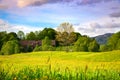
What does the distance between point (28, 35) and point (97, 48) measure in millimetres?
51972

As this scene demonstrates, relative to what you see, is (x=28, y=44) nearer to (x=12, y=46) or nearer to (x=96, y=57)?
(x=12, y=46)

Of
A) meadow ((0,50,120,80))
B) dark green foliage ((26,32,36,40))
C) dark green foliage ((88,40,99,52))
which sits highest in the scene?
dark green foliage ((26,32,36,40))

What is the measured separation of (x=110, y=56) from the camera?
44.5 m

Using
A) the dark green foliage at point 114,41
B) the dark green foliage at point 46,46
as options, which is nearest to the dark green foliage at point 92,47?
the dark green foliage at point 114,41

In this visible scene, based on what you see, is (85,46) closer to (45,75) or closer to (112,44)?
(112,44)

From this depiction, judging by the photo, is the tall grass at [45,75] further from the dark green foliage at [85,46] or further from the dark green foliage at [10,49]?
the dark green foliage at [85,46]

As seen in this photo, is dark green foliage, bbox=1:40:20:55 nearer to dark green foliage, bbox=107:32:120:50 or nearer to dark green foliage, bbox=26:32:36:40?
dark green foliage, bbox=107:32:120:50

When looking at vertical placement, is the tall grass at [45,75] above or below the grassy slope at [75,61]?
above

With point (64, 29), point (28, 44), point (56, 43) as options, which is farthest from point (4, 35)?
point (64, 29)

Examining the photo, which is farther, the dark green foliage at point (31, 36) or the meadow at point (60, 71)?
the dark green foliage at point (31, 36)

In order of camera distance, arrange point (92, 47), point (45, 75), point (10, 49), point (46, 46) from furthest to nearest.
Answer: point (92, 47)
point (10, 49)
point (46, 46)
point (45, 75)

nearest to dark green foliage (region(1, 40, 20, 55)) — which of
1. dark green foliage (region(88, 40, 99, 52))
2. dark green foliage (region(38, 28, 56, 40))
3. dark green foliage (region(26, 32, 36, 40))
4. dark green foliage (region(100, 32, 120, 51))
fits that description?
dark green foliage (region(88, 40, 99, 52))

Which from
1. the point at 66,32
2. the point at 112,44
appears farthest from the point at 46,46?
the point at 112,44

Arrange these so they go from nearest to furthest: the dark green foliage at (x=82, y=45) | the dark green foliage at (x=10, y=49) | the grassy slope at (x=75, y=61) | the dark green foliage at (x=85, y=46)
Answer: the grassy slope at (x=75, y=61)
the dark green foliage at (x=10, y=49)
the dark green foliage at (x=82, y=45)
the dark green foliage at (x=85, y=46)
